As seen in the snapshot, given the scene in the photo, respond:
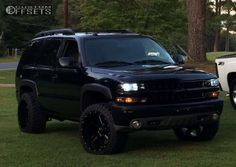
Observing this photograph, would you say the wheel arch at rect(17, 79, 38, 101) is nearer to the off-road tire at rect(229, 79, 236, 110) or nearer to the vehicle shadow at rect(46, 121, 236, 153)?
the vehicle shadow at rect(46, 121, 236, 153)

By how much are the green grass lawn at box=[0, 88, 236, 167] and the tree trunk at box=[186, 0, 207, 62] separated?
1327 centimetres

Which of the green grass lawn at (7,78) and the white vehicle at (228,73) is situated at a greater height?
the white vehicle at (228,73)

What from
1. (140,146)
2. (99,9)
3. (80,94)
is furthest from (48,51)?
(99,9)

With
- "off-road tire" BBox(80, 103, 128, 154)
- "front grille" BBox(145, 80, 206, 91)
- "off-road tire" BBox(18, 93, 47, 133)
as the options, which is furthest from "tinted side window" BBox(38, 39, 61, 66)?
"front grille" BBox(145, 80, 206, 91)

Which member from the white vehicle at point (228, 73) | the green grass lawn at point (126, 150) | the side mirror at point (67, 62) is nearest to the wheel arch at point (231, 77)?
the white vehicle at point (228, 73)

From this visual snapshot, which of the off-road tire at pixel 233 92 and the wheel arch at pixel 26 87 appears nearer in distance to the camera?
the wheel arch at pixel 26 87

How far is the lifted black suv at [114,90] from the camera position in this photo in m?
7.93

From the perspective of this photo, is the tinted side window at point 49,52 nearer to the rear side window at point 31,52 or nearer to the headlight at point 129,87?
the rear side window at point 31,52

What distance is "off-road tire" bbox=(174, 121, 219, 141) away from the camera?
29.9 feet

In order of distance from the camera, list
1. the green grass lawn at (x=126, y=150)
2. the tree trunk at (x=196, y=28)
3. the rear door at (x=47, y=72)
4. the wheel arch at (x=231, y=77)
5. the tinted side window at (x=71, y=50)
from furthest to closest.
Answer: the tree trunk at (x=196, y=28) < the wheel arch at (x=231, y=77) < the rear door at (x=47, y=72) < the tinted side window at (x=71, y=50) < the green grass lawn at (x=126, y=150)

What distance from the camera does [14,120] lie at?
494 inches

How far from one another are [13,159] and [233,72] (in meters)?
6.48

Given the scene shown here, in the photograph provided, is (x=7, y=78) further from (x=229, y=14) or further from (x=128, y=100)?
(x=229, y=14)

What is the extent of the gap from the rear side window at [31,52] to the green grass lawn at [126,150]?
1.32 metres
